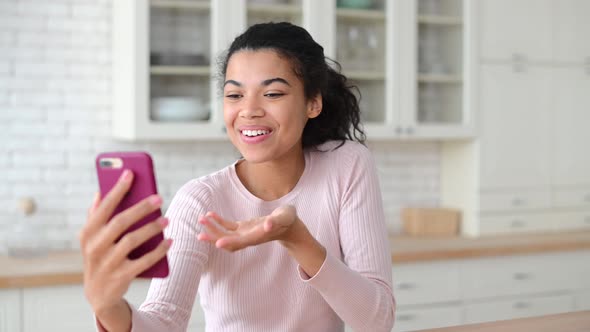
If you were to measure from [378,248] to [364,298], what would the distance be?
0.20 m

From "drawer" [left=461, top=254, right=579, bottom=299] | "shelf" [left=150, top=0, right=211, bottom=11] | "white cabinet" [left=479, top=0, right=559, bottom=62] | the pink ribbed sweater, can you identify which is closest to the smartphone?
the pink ribbed sweater

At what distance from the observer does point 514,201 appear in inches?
162

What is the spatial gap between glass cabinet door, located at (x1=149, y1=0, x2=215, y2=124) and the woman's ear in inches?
60.6

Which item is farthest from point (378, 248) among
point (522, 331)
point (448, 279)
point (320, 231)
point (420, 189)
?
point (420, 189)

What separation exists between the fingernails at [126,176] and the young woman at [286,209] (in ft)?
1.13

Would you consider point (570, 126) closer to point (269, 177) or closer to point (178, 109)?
point (178, 109)

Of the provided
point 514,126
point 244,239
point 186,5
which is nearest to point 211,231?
point 244,239

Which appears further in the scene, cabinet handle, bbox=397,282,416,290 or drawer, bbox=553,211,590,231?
drawer, bbox=553,211,590,231

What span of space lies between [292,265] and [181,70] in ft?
5.86

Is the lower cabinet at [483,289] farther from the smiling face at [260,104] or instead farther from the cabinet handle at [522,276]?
the smiling face at [260,104]

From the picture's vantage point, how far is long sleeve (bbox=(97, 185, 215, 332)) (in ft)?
5.19

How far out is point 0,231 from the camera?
3.44 m

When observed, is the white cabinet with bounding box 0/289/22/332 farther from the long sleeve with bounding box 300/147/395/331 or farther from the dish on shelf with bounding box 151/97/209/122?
the long sleeve with bounding box 300/147/395/331

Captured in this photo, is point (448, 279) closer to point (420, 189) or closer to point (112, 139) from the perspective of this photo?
point (420, 189)
